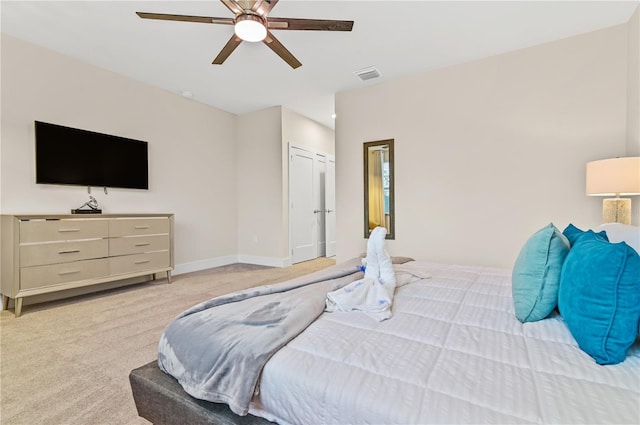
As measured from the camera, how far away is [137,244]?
341cm

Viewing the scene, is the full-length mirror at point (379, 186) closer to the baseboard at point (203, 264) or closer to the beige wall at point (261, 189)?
the beige wall at point (261, 189)

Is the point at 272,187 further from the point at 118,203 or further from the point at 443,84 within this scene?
the point at 443,84

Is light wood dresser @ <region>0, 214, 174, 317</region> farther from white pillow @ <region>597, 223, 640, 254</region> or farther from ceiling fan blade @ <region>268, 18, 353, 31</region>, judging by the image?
white pillow @ <region>597, 223, 640, 254</region>

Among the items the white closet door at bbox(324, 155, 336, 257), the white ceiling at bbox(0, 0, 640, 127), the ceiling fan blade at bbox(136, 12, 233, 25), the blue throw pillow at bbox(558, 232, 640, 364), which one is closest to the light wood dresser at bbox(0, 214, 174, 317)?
the white ceiling at bbox(0, 0, 640, 127)

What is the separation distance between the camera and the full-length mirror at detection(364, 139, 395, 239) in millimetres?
3805

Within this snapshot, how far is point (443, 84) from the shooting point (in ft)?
11.3

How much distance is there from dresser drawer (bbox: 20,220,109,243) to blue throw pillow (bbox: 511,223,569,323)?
3719mm

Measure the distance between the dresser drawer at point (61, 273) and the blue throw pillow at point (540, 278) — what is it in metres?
3.73

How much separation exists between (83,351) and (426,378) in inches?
91.6

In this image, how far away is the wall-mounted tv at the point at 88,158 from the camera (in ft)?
9.82

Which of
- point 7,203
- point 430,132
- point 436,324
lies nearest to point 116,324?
point 7,203

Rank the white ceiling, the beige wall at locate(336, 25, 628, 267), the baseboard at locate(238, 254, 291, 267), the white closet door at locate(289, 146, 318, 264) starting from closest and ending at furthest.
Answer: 1. the white ceiling
2. the beige wall at locate(336, 25, 628, 267)
3. the baseboard at locate(238, 254, 291, 267)
4. the white closet door at locate(289, 146, 318, 264)

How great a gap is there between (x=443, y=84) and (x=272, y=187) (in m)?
3.00

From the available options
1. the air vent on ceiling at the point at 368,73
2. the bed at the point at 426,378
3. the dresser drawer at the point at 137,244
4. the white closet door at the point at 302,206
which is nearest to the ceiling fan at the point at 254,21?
the air vent on ceiling at the point at 368,73
